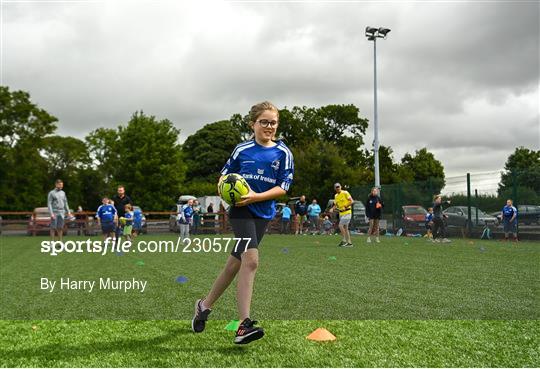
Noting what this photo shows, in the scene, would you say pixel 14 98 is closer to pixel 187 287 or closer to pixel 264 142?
pixel 187 287

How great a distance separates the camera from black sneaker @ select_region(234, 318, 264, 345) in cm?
425

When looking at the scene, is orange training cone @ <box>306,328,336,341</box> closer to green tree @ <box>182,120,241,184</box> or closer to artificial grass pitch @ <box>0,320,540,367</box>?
artificial grass pitch @ <box>0,320,540,367</box>

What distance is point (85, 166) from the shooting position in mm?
67875

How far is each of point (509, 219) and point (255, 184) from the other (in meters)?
18.7

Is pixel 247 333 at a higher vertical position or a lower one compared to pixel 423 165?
lower

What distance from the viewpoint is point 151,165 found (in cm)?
4822

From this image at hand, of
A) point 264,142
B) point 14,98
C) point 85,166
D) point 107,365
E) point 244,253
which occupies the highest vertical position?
point 14,98

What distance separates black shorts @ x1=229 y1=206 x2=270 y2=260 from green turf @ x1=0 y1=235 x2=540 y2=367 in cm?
78

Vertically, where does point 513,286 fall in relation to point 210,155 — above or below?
below

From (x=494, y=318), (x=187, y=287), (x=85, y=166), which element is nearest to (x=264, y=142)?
(x=494, y=318)

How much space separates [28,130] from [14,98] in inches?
122

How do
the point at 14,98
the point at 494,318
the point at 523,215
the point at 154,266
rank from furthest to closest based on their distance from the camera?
the point at 14,98 → the point at 523,215 → the point at 154,266 → the point at 494,318

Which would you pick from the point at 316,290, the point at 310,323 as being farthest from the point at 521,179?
the point at 310,323

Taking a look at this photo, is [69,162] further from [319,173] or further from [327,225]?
[327,225]
